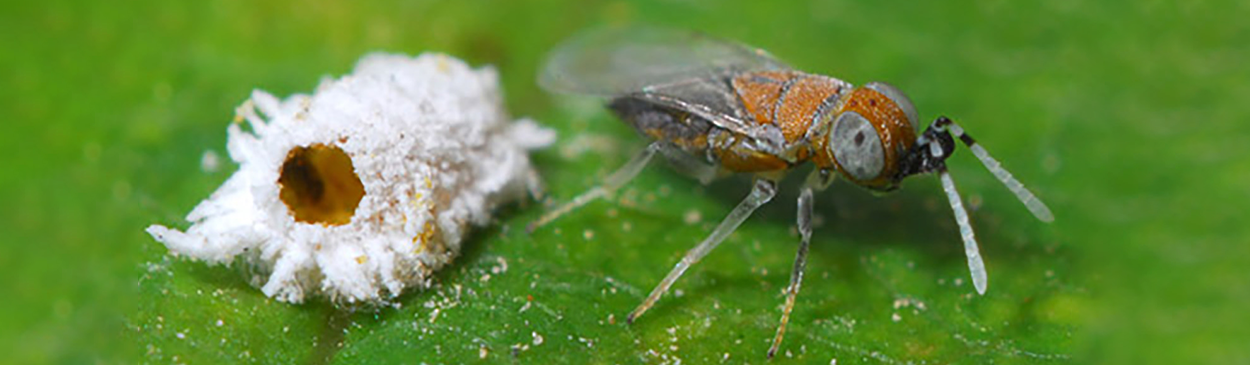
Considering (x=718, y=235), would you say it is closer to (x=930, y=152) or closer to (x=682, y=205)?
(x=682, y=205)

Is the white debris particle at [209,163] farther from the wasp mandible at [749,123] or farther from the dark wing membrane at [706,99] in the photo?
the dark wing membrane at [706,99]

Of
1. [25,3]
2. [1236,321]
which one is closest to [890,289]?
[1236,321]

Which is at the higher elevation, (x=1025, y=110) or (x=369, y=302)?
(x=1025, y=110)

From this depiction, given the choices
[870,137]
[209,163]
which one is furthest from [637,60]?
[209,163]

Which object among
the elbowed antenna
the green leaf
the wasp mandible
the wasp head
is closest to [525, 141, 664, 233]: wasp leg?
the wasp mandible

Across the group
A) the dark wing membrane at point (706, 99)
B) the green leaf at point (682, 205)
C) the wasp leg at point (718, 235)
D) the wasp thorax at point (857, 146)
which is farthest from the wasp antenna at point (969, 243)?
the dark wing membrane at point (706, 99)

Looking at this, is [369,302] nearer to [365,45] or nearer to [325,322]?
[325,322]
